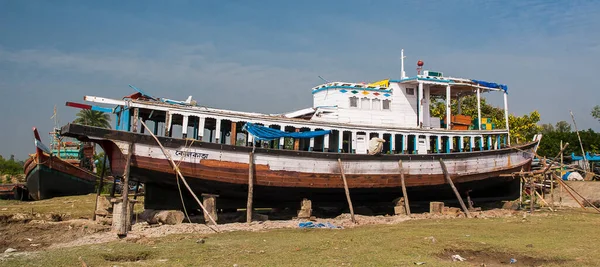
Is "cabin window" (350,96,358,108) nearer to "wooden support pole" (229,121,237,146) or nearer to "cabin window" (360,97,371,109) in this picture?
"cabin window" (360,97,371,109)

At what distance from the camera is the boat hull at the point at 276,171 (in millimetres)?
14562

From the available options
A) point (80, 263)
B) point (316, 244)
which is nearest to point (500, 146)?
point (316, 244)

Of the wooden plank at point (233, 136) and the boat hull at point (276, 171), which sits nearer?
the boat hull at point (276, 171)

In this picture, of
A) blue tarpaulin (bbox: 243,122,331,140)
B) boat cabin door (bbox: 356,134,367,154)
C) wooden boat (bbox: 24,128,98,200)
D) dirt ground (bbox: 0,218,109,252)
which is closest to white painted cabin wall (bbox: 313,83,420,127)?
boat cabin door (bbox: 356,134,367,154)

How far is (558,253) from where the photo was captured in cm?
980

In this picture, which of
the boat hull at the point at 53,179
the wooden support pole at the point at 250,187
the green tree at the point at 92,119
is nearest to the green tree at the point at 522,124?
the wooden support pole at the point at 250,187

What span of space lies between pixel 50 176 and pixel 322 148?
19076 mm

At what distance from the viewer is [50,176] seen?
94.1 feet

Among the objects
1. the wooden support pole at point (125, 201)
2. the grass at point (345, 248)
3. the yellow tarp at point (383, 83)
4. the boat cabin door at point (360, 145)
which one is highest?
the yellow tarp at point (383, 83)

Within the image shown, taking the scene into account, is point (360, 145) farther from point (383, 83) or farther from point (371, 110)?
point (383, 83)

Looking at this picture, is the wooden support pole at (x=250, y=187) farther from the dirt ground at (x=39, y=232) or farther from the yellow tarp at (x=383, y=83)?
the yellow tarp at (x=383, y=83)

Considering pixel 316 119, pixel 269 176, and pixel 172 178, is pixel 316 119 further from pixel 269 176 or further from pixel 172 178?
pixel 172 178

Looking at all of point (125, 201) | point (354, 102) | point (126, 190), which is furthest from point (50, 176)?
point (354, 102)

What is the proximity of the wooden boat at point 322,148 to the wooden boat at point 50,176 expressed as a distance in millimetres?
13448
